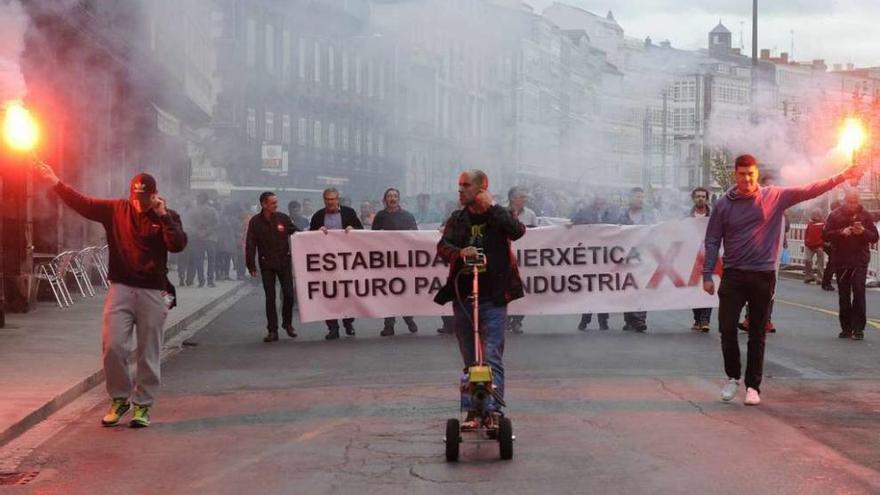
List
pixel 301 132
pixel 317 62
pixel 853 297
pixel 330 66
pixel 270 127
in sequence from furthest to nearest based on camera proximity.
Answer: pixel 301 132
pixel 330 66
pixel 270 127
pixel 317 62
pixel 853 297

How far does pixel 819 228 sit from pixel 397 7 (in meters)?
14.1

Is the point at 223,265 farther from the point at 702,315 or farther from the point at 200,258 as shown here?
the point at 702,315

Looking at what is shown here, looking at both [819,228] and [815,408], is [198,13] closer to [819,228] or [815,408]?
[819,228]

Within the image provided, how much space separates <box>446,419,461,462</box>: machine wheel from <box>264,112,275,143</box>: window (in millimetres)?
43092

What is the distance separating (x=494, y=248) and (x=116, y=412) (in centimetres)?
294

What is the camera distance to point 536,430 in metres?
9.06

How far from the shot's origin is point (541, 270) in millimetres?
16812

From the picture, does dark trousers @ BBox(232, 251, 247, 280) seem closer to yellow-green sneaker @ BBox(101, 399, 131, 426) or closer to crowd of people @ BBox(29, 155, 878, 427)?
crowd of people @ BBox(29, 155, 878, 427)

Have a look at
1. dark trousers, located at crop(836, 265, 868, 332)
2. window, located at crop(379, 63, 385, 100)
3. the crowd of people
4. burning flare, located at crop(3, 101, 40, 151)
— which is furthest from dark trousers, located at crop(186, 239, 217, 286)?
window, located at crop(379, 63, 385, 100)

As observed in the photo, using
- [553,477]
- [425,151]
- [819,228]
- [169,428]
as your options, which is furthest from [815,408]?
[425,151]

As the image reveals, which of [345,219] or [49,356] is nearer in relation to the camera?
[49,356]

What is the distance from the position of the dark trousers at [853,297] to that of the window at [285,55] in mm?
33380

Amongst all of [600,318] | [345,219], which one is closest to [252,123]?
[345,219]

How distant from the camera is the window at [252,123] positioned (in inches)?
1976
